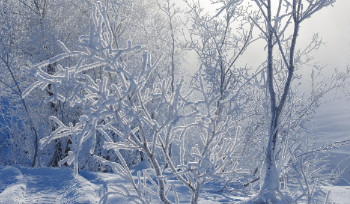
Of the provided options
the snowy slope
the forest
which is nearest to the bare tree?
the forest

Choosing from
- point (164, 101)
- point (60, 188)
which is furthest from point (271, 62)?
point (60, 188)

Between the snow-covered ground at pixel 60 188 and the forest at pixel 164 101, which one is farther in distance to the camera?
the snow-covered ground at pixel 60 188

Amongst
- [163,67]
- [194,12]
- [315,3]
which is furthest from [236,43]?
[315,3]

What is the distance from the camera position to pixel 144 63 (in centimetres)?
172

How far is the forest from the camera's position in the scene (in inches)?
72.4

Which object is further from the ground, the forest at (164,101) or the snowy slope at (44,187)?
the forest at (164,101)

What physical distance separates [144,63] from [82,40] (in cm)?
36

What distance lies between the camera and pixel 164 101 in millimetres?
1923

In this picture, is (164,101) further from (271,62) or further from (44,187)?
(44,187)

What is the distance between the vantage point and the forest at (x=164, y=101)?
1.84 m

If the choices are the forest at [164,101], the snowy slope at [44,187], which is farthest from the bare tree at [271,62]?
the snowy slope at [44,187]

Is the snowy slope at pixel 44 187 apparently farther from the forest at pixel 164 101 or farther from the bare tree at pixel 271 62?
the bare tree at pixel 271 62

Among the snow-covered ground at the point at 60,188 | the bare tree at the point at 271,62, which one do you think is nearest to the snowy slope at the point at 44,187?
the snow-covered ground at the point at 60,188

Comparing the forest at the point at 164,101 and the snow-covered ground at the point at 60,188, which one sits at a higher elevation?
the forest at the point at 164,101
